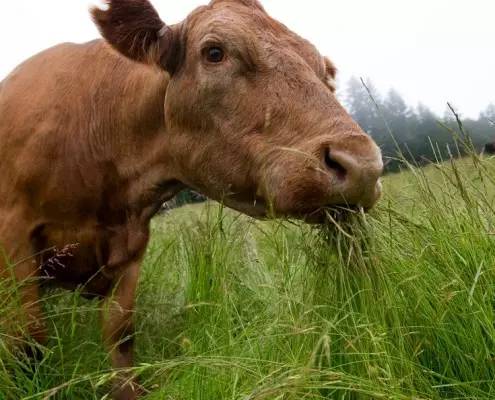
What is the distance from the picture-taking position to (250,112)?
3.63 meters

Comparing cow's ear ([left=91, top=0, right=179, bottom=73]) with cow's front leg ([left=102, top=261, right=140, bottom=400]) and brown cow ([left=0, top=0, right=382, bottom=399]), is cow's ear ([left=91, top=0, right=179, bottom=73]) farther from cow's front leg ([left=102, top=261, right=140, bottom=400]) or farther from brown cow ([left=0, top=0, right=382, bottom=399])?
cow's front leg ([left=102, top=261, right=140, bottom=400])

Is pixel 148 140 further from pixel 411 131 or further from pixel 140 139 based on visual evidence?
pixel 411 131

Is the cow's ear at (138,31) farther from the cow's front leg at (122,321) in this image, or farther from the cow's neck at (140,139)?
the cow's front leg at (122,321)

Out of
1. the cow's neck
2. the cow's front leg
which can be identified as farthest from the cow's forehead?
the cow's front leg

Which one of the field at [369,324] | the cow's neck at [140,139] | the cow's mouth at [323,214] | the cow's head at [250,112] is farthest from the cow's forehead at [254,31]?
the field at [369,324]

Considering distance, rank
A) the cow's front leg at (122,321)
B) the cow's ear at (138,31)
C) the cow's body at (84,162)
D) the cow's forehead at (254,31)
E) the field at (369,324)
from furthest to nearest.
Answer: the cow's front leg at (122,321)
the cow's body at (84,162)
the cow's ear at (138,31)
the cow's forehead at (254,31)
the field at (369,324)

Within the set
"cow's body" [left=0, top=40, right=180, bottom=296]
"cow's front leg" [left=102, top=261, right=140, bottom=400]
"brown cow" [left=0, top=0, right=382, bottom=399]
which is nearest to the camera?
"brown cow" [left=0, top=0, right=382, bottom=399]

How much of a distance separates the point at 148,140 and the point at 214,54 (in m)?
0.88

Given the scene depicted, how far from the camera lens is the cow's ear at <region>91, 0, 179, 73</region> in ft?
13.4

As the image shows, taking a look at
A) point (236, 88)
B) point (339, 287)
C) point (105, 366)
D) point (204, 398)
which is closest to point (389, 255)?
point (339, 287)

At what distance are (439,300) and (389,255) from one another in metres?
0.30

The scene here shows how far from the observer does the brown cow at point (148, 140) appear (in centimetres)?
329

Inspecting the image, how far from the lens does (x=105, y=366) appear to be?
412 centimetres

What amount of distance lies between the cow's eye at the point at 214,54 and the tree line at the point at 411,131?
0.71 meters
